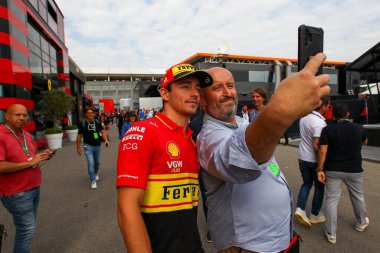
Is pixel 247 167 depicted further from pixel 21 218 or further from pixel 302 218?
pixel 302 218

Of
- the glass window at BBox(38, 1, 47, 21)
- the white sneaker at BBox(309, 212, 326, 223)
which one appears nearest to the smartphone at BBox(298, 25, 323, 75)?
the white sneaker at BBox(309, 212, 326, 223)

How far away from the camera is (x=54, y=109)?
44.3 ft

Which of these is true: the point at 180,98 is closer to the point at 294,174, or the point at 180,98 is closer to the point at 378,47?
the point at 294,174

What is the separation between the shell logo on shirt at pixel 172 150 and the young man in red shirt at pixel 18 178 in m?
2.12

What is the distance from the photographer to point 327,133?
11.6 feet

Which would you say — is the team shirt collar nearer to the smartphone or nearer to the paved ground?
the smartphone

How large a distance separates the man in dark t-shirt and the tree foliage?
537 inches

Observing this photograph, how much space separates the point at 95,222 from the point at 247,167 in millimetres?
3942

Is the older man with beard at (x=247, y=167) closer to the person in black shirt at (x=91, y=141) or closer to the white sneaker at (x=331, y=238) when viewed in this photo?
the white sneaker at (x=331, y=238)

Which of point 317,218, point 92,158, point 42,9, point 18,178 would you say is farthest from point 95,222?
point 42,9

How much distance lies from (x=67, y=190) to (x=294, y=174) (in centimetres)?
584

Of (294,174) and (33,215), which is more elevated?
(33,215)

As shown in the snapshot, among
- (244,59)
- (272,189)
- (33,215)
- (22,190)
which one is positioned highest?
(244,59)

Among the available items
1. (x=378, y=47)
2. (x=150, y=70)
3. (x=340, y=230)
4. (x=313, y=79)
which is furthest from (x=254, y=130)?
(x=150, y=70)
